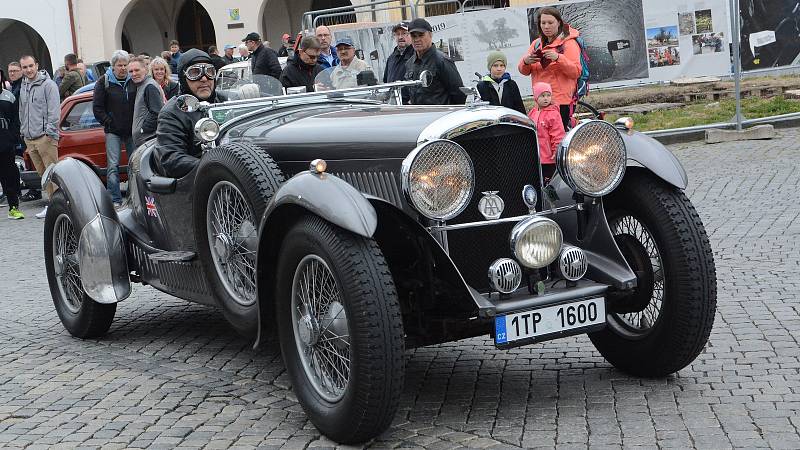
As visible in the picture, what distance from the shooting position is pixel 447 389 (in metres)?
5.55

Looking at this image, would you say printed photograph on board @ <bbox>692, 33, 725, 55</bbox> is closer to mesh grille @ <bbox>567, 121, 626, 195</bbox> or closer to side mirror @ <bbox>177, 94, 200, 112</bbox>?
side mirror @ <bbox>177, 94, 200, 112</bbox>

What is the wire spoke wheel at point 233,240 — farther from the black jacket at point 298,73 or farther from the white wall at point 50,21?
the white wall at point 50,21

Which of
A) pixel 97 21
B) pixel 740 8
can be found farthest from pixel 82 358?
pixel 97 21

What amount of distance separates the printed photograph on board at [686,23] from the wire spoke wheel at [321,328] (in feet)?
41.5

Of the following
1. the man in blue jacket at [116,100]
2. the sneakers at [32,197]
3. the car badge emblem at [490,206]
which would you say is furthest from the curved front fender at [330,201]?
the sneakers at [32,197]

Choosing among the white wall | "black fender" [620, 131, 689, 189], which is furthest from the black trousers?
the white wall

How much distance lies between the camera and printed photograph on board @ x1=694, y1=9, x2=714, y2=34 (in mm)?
16328

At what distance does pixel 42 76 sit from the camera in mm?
15609

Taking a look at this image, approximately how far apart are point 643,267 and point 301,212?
157 cm

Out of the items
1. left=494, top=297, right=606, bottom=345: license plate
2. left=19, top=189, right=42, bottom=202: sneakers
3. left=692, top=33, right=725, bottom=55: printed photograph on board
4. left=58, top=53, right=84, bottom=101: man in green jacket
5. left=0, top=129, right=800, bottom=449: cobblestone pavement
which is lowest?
left=0, top=129, right=800, bottom=449: cobblestone pavement

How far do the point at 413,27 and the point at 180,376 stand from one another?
4.24 metres

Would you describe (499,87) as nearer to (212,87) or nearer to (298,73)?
(298,73)

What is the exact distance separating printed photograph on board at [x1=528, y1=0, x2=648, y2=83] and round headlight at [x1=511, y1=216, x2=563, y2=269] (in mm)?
12523

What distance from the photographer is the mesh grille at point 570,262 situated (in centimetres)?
501
